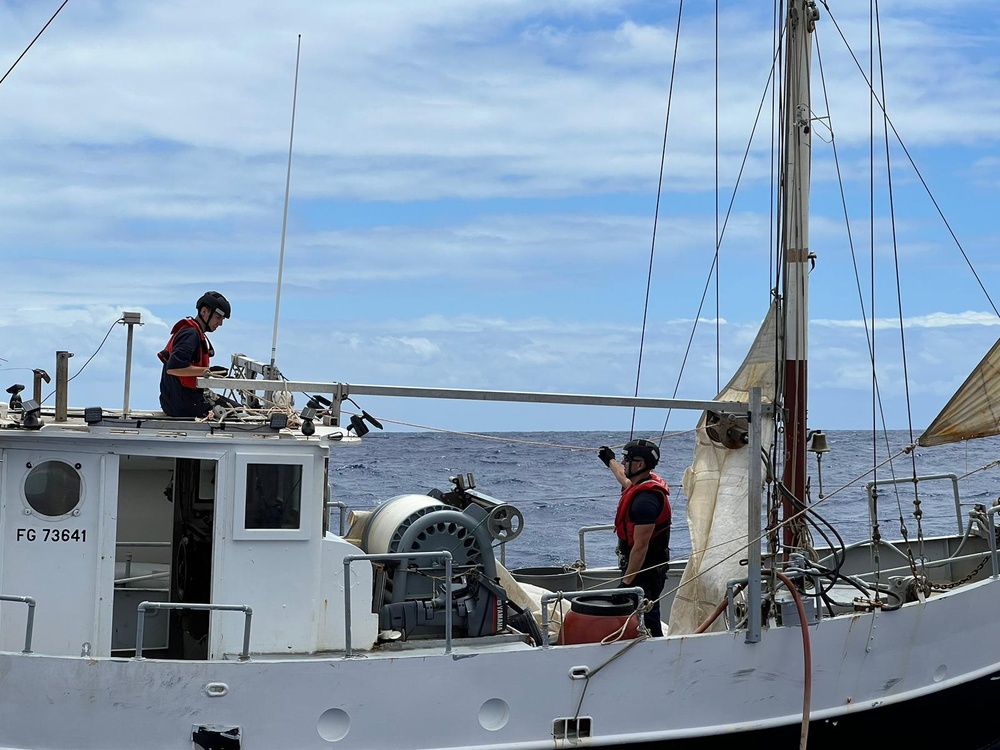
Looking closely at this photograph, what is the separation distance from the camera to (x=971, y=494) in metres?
33.5

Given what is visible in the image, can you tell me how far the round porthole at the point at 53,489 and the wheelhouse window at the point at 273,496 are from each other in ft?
3.61

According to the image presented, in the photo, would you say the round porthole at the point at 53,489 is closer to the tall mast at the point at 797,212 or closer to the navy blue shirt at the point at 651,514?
the navy blue shirt at the point at 651,514

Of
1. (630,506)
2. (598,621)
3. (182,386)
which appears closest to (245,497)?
(182,386)

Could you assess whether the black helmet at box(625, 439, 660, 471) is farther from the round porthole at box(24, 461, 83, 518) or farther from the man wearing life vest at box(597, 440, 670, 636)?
the round porthole at box(24, 461, 83, 518)

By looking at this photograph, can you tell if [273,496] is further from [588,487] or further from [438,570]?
[588,487]

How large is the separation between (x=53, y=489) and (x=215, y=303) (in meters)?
1.71

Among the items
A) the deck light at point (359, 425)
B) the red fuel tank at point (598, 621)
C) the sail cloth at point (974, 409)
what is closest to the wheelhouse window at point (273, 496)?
the deck light at point (359, 425)

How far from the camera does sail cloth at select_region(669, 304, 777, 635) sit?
8.83 m

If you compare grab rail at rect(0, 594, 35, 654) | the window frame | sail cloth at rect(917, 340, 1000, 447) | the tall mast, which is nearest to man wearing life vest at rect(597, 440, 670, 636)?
the tall mast

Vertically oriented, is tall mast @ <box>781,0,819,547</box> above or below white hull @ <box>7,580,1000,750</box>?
above

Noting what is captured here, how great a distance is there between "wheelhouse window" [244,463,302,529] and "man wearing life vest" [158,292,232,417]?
0.98 m

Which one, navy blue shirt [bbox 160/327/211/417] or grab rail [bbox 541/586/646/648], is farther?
navy blue shirt [bbox 160/327/211/417]

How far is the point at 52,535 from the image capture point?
24.5 feet

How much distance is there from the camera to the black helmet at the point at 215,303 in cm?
825
